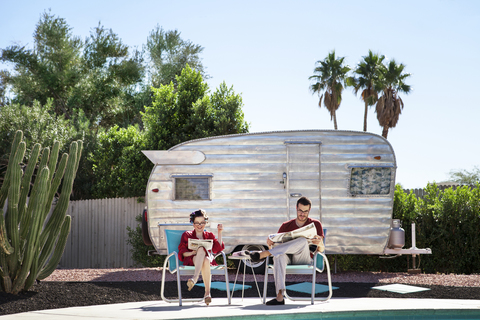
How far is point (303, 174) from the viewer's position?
8.45 meters

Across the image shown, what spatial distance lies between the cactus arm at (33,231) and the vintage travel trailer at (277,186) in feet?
9.99

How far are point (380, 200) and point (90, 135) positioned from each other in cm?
1105

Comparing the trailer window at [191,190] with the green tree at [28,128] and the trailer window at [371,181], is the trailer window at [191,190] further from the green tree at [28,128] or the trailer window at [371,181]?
the green tree at [28,128]

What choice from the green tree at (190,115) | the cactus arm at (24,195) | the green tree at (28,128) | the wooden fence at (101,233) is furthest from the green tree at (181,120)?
the cactus arm at (24,195)

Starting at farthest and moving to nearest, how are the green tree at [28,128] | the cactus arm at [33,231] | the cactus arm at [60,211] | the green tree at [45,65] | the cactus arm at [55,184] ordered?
the green tree at [45,65], the green tree at [28,128], the cactus arm at [60,211], the cactus arm at [55,184], the cactus arm at [33,231]

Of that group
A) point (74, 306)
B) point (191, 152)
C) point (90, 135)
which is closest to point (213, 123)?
point (191, 152)

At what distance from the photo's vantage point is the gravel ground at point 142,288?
545 cm

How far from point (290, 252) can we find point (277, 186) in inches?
114

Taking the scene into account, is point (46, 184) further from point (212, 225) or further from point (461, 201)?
point (461, 201)

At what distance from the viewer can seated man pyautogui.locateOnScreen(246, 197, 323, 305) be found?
215 inches

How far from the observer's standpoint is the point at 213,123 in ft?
42.4

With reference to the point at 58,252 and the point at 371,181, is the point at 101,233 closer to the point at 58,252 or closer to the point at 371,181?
the point at 58,252

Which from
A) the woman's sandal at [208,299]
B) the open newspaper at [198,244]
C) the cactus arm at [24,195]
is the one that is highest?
the cactus arm at [24,195]

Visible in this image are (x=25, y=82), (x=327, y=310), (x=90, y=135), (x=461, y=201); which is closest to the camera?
(x=327, y=310)
